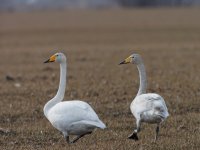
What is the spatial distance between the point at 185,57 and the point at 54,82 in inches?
361

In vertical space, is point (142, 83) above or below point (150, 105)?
below

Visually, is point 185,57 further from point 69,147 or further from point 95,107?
point 69,147

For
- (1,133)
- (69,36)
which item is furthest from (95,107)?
(69,36)

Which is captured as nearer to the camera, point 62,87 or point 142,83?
point 62,87

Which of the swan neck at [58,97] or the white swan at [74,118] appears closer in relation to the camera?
the white swan at [74,118]

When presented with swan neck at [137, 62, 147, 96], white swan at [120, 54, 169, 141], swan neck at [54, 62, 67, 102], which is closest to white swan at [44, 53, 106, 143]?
swan neck at [54, 62, 67, 102]

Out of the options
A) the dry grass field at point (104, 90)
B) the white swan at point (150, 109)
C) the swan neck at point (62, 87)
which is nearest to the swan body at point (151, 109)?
the white swan at point (150, 109)

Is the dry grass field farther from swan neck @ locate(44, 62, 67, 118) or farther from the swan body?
swan neck @ locate(44, 62, 67, 118)

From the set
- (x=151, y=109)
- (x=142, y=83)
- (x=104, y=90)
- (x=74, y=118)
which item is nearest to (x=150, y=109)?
(x=151, y=109)

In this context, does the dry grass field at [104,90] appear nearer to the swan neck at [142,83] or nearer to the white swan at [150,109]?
the white swan at [150,109]

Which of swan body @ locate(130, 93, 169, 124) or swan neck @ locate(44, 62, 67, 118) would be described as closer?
swan body @ locate(130, 93, 169, 124)

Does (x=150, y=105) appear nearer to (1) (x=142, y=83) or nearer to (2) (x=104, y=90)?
(1) (x=142, y=83)

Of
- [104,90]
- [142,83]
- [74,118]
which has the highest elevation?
[74,118]

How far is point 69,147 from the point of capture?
9102mm
